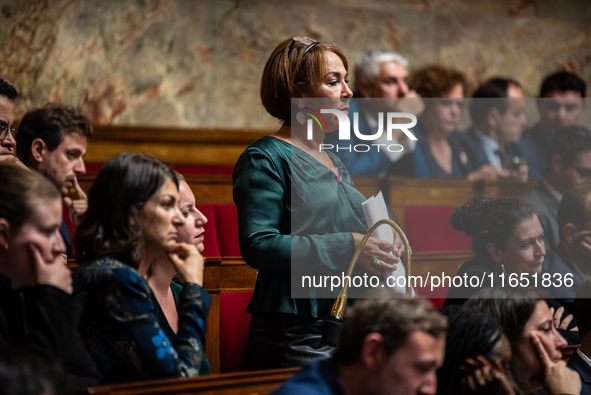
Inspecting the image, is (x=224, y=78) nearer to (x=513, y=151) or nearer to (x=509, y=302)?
(x=513, y=151)

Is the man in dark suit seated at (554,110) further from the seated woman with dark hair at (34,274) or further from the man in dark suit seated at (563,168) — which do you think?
the seated woman with dark hair at (34,274)

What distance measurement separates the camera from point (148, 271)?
5.83 ft

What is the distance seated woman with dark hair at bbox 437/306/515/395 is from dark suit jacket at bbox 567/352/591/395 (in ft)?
1.25

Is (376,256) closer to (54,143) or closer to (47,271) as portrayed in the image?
(47,271)

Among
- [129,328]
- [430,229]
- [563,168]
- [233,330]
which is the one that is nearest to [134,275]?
[129,328]

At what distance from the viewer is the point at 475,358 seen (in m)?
1.70

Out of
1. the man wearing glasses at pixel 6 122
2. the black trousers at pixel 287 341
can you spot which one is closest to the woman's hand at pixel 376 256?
the black trousers at pixel 287 341

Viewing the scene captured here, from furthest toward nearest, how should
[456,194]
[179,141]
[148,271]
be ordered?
[179,141] < [456,194] < [148,271]

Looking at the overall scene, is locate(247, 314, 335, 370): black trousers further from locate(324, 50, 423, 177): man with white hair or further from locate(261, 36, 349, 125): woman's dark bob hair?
locate(324, 50, 423, 177): man with white hair

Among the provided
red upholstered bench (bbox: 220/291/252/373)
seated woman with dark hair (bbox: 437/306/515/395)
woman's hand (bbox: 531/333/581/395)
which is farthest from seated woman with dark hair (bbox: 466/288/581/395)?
red upholstered bench (bbox: 220/291/252/373)

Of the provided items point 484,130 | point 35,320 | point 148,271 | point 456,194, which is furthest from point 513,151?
point 35,320

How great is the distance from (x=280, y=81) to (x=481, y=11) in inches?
140

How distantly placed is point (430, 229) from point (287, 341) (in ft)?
4.40

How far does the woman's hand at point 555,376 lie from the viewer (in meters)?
1.84
